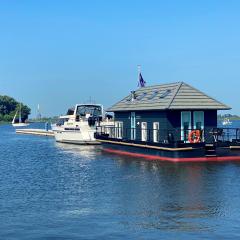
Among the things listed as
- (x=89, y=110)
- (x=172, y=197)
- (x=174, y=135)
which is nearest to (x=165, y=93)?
(x=174, y=135)

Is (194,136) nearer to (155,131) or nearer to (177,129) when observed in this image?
(177,129)

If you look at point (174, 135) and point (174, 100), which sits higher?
point (174, 100)

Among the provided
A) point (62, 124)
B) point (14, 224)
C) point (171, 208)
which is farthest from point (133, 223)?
point (62, 124)

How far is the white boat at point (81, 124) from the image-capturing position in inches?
2501

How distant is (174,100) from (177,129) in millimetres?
2464

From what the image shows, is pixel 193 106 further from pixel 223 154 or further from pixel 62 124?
pixel 62 124

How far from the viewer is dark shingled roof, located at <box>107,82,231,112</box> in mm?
41094

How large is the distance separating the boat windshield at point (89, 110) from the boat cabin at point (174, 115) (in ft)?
70.9

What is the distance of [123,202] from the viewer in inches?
861

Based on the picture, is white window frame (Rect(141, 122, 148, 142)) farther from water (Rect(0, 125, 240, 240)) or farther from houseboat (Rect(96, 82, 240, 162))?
water (Rect(0, 125, 240, 240))

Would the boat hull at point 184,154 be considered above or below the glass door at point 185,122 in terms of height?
below

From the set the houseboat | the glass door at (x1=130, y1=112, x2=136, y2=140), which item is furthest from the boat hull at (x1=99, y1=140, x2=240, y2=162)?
the glass door at (x1=130, y1=112, x2=136, y2=140)

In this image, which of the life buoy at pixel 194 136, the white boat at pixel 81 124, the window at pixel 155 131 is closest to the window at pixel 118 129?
the window at pixel 155 131

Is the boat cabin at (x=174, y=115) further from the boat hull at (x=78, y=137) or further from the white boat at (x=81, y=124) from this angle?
the boat hull at (x=78, y=137)
